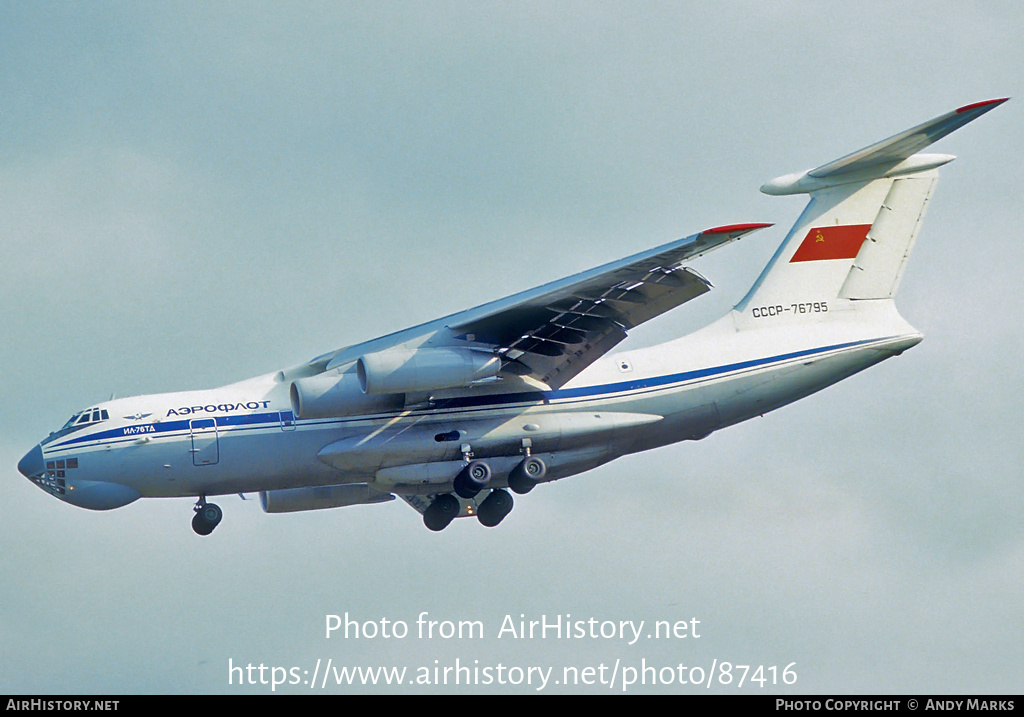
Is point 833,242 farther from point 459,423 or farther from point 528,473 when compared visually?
point 459,423

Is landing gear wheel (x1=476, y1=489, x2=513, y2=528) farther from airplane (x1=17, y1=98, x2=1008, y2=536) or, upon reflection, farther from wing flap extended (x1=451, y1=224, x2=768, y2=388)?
wing flap extended (x1=451, y1=224, x2=768, y2=388)

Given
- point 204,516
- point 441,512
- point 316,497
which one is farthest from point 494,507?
point 204,516

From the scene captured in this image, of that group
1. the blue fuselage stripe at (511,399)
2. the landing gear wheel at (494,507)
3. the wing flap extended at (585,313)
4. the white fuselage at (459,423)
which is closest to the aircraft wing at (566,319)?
the wing flap extended at (585,313)

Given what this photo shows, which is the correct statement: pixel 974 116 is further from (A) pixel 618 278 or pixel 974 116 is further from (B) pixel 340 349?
(B) pixel 340 349

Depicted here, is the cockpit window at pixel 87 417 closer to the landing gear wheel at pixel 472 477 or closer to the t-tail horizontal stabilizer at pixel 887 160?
the landing gear wheel at pixel 472 477

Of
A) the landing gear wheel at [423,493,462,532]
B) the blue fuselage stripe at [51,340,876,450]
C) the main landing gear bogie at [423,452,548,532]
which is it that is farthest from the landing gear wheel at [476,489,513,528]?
the blue fuselage stripe at [51,340,876,450]
